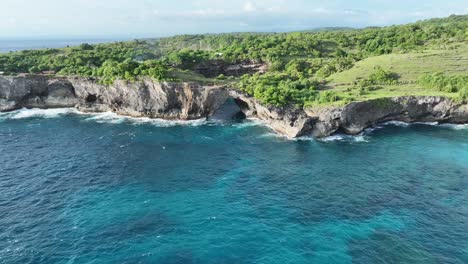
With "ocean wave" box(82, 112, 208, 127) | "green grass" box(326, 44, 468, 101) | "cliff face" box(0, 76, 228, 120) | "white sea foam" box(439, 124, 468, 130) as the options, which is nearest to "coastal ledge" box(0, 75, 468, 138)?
"cliff face" box(0, 76, 228, 120)

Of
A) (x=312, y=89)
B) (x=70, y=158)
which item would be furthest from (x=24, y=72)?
(x=312, y=89)

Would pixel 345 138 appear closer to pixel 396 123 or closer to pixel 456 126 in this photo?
pixel 396 123

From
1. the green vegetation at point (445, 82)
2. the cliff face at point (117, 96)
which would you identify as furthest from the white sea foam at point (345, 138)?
the green vegetation at point (445, 82)

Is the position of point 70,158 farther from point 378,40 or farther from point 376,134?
point 378,40

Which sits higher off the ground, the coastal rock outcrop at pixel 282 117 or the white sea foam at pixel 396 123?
the coastal rock outcrop at pixel 282 117

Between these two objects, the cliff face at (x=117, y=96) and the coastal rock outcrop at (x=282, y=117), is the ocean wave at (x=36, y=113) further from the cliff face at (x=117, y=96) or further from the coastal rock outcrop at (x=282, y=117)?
the coastal rock outcrop at (x=282, y=117)

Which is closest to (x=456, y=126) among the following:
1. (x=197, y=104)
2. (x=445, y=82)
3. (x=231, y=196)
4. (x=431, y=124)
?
(x=431, y=124)

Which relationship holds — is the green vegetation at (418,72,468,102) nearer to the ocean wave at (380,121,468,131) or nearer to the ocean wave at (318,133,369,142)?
the ocean wave at (380,121,468,131)
